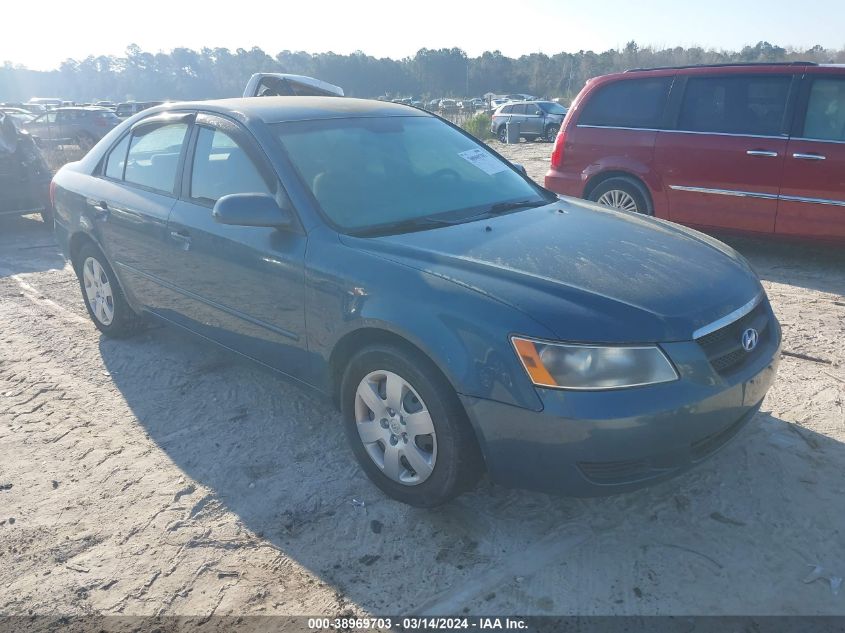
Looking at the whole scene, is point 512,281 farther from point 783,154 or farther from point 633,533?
point 783,154

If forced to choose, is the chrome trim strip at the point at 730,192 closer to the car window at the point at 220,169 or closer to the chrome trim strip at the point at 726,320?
the chrome trim strip at the point at 726,320

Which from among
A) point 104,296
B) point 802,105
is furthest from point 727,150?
point 104,296

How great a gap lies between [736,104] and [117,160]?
5.27 meters

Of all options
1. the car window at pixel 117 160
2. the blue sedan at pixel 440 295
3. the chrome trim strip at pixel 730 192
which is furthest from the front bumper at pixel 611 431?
the chrome trim strip at pixel 730 192

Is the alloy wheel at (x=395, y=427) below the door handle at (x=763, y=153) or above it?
below

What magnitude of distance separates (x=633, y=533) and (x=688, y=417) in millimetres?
592

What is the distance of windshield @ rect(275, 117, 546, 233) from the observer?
319 centimetres

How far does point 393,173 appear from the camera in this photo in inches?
136

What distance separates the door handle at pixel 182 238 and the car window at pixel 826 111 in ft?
16.9

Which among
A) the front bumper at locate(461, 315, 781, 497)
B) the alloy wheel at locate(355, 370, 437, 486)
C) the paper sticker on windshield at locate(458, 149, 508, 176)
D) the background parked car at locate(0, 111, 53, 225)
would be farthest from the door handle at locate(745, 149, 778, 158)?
the background parked car at locate(0, 111, 53, 225)

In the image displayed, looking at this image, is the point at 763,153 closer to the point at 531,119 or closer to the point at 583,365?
the point at 583,365

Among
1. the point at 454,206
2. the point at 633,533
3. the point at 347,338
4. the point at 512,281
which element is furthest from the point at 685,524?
the point at 454,206

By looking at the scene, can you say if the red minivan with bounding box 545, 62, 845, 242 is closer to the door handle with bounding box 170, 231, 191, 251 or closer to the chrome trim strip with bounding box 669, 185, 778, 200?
the chrome trim strip with bounding box 669, 185, 778, 200

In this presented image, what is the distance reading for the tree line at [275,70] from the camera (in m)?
74.8
